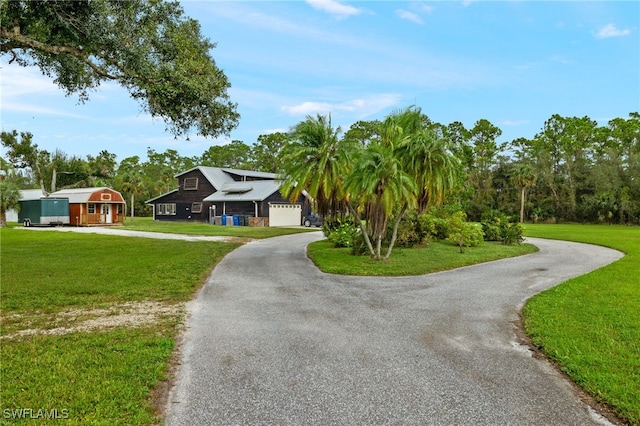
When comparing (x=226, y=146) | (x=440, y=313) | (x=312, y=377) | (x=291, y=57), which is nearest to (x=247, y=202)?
(x=291, y=57)

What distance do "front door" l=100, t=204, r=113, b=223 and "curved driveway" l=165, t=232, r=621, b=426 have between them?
3136 cm

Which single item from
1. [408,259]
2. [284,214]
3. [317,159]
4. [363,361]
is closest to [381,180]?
[317,159]

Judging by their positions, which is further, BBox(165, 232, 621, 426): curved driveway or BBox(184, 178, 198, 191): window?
BBox(184, 178, 198, 191): window

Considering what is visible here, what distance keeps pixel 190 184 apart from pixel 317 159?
3100 centimetres

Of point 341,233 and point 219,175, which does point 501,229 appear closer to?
point 341,233

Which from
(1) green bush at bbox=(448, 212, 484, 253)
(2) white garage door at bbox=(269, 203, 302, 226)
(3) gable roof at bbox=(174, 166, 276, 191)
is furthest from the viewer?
(3) gable roof at bbox=(174, 166, 276, 191)

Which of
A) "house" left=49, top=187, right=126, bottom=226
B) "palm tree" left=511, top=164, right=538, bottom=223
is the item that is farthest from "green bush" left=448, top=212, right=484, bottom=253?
"palm tree" left=511, top=164, right=538, bottom=223

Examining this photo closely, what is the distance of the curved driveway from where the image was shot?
11.7 ft

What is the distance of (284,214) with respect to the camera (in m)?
36.3

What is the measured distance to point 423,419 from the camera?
136 inches

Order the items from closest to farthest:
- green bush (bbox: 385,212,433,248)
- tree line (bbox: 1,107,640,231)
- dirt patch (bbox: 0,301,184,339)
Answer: dirt patch (bbox: 0,301,184,339), green bush (bbox: 385,212,433,248), tree line (bbox: 1,107,640,231)

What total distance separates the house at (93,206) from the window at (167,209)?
5.31 metres

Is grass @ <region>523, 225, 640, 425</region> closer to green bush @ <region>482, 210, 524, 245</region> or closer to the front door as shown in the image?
green bush @ <region>482, 210, 524, 245</region>

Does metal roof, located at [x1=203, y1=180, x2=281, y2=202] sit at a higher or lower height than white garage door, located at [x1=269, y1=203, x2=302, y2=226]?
higher
